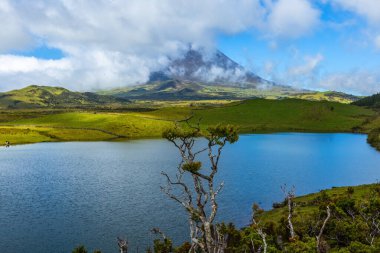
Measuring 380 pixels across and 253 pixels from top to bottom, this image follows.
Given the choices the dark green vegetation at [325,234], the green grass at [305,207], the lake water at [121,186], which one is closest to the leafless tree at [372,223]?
the dark green vegetation at [325,234]

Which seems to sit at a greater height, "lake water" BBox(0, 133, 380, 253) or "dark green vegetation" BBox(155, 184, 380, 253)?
Result: "dark green vegetation" BBox(155, 184, 380, 253)

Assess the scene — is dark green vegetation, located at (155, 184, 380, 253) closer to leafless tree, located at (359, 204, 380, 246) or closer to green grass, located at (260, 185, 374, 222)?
leafless tree, located at (359, 204, 380, 246)

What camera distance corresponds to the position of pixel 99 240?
62438mm

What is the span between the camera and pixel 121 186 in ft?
333

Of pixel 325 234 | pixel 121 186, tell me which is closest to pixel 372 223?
pixel 325 234

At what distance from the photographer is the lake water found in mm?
65750

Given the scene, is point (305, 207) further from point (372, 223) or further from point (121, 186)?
point (121, 186)

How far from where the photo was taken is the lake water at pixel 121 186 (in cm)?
6575

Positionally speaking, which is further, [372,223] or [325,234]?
[325,234]

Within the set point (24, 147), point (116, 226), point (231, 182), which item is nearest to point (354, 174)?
point (231, 182)

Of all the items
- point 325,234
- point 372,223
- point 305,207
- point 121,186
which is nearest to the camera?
point 372,223

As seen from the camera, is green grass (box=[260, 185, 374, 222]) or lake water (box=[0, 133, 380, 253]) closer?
lake water (box=[0, 133, 380, 253])

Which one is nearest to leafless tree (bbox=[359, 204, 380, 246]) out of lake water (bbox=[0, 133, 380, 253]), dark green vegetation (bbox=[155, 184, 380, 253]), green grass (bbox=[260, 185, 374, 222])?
dark green vegetation (bbox=[155, 184, 380, 253])

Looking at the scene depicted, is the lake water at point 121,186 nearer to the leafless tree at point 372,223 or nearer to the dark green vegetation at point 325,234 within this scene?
the dark green vegetation at point 325,234
